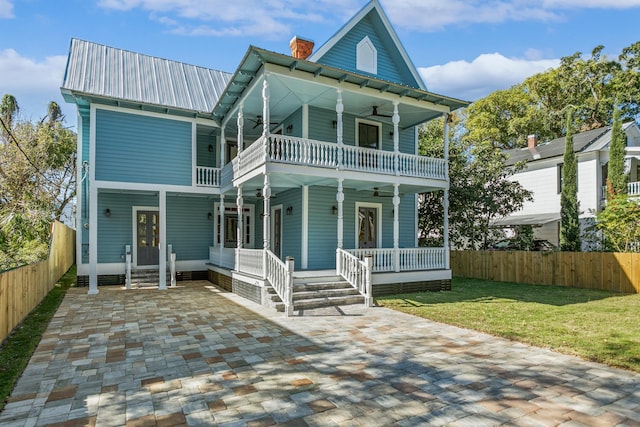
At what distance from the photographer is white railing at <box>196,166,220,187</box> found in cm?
1413

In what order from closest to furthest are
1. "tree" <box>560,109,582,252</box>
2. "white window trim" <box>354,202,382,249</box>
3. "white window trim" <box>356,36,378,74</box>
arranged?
"white window trim" <box>354,202,382,249</box> → "white window trim" <box>356,36,378,74</box> → "tree" <box>560,109,582,252</box>

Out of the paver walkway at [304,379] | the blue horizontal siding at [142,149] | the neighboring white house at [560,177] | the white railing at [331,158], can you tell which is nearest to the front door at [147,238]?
the blue horizontal siding at [142,149]

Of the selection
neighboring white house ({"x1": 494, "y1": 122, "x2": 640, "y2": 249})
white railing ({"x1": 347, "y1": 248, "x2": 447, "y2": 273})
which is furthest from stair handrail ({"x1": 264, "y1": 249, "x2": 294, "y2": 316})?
neighboring white house ({"x1": 494, "y1": 122, "x2": 640, "y2": 249})

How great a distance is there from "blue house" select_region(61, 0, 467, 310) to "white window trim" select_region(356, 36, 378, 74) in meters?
0.05

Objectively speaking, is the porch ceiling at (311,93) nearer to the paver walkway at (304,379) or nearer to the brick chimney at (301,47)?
the brick chimney at (301,47)

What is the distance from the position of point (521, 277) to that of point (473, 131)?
22990mm

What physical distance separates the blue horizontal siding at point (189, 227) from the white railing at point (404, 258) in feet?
23.3

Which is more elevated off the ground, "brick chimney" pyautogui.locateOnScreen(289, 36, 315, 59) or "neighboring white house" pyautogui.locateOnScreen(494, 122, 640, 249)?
"brick chimney" pyautogui.locateOnScreen(289, 36, 315, 59)

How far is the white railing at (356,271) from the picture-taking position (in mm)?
9711

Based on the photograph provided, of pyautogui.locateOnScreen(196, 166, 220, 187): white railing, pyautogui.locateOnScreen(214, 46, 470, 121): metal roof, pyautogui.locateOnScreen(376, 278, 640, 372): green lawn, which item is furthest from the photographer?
pyautogui.locateOnScreen(196, 166, 220, 187): white railing

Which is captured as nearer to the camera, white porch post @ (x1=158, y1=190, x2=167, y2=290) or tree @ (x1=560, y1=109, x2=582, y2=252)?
white porch post @ (x1=158, y1=190, x2=167, y2=290)

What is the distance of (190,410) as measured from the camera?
150 inches

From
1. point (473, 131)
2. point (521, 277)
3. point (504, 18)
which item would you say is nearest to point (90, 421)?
point (521, 277)

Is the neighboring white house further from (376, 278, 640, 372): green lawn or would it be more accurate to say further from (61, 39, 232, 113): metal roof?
(61, 39, 232, 113): metal roof
